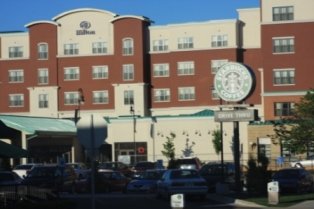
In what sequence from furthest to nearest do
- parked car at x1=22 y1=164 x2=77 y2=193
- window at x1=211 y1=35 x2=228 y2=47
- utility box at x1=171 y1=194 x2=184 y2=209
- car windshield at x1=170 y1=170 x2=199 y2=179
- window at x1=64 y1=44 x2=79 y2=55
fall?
1. window at x1=64 y1=44 x2=79 y2=55
2. window at x1=211 y1=35 x2=228 y2=47
3. parked car at x1=22 y1=164 x2=77 y2=193
4. car windshield at x1=170 y1=170 x2=199 y2=179
5. utility box at x1=171 y1=194 x2=184 y2=209

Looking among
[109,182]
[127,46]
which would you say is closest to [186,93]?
[127,46]

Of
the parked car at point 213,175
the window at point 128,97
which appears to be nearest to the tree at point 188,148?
the window at point 128,97

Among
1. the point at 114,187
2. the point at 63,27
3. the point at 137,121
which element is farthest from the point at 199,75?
the point at 114,187

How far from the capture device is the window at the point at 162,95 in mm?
90500

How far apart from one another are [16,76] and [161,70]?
1932 cm

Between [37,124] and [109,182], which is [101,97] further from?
[109,182]

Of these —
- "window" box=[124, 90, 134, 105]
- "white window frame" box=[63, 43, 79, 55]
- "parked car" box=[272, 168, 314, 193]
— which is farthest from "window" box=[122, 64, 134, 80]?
"parked car" box=[272, 168, 314, 193]

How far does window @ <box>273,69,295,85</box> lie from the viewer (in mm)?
76625

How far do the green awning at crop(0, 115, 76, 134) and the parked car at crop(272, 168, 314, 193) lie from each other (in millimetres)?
30556

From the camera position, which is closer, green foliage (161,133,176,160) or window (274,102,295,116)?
window (274,102,295,116)

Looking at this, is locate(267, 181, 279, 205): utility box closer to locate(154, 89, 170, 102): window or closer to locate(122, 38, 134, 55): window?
locate(154, 89, 170, 102): window

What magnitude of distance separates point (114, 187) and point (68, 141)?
125 ft

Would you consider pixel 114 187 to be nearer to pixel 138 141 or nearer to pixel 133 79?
pixel 138 141

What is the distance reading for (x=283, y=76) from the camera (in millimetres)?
76750
